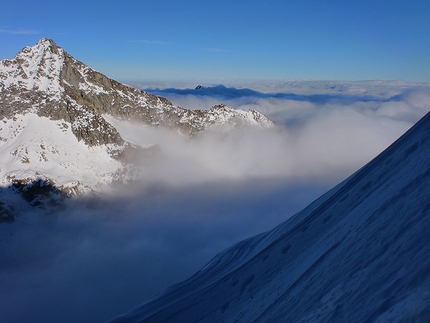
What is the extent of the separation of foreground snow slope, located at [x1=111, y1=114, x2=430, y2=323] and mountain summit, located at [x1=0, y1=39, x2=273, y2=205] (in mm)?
125882

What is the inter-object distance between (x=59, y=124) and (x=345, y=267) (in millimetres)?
147576

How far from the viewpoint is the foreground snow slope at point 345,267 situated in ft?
15.8

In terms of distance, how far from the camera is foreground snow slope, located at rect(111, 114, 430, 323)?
481cm

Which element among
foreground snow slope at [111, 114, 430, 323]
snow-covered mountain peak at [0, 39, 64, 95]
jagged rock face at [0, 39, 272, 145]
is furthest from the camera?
snow-covered mountain peak at [0, 39, 64, 95]

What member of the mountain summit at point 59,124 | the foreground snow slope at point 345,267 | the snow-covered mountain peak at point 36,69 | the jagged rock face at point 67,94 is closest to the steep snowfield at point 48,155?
the mountain summit at point 59,124

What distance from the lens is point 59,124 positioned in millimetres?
136500

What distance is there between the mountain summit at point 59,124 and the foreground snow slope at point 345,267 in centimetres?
12588

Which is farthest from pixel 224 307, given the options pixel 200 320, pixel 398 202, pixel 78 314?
pixel 78 314

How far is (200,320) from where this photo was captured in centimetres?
1077

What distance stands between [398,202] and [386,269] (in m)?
2.17

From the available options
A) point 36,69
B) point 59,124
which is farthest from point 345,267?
point 36,69

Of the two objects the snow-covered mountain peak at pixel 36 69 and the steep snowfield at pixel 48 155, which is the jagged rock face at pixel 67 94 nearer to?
the snow-covered mountain peak at pixel 36 69

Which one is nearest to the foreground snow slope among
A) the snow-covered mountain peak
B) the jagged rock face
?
the jagged rock face

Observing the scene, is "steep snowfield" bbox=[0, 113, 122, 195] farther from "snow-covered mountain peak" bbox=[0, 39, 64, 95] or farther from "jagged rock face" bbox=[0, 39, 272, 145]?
"snow-covered mountain peak" bbox=[0, 39, 64, 95]
